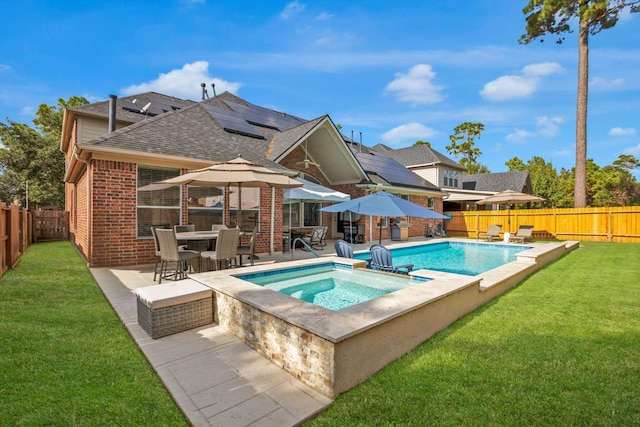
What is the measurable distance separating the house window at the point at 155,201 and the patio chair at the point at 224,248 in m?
3.35

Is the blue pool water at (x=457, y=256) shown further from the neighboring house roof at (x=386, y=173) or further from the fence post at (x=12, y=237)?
the fence post at (x=12, y=237)

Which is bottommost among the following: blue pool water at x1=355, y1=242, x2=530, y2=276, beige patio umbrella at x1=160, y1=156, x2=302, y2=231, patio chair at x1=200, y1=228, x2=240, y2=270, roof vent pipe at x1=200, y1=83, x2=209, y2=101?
blue pool water at x1=355, y1=242, x2=530, y2=276

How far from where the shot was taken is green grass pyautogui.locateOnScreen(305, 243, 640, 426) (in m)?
2.58

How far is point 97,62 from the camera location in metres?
17.1

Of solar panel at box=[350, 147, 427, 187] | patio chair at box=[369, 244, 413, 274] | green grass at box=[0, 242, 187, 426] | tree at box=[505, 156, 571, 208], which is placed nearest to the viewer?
green grass at box=[0, 242, 187, 426]

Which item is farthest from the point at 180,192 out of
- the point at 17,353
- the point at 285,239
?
the point at 17,353

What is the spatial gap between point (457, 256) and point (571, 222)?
32.6 ft

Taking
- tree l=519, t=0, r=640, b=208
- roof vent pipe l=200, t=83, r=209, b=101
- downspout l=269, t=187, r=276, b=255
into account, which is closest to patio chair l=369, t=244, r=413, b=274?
downspout l=269, t=187, r=276, b=255

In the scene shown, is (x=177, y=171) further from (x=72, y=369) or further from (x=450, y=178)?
(x=450, y=178)

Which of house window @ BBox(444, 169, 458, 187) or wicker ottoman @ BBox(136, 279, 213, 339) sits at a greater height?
house window @ BBox(444, 169, 458, 187)

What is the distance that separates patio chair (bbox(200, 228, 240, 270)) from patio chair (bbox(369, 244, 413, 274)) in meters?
3.36

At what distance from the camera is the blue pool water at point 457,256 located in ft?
35.7

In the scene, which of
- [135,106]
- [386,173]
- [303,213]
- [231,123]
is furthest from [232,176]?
[135,106]

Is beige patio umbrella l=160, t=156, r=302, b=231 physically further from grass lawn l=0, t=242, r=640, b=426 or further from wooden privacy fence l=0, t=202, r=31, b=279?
wooden privacy fence l=0, t=202, r=31, b=279
